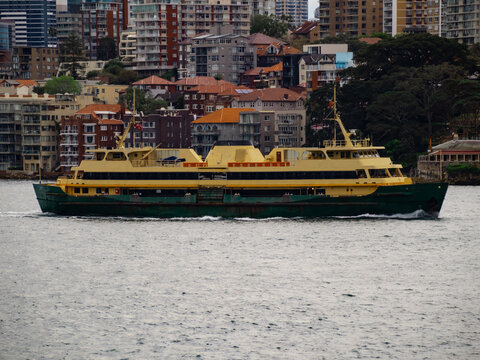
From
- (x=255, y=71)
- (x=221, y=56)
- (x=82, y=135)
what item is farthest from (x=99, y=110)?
(x=221, y=56)

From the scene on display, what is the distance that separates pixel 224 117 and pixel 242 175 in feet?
211

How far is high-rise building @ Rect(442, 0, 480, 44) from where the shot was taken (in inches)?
5984

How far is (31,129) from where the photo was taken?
14038 cm

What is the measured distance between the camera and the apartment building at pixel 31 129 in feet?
455

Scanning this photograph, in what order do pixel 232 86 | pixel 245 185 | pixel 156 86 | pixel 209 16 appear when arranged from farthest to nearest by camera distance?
pixel 209 16 < pixel 156 86 < pixel 232 86 < pixel 245 185

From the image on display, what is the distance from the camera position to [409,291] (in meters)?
44.2

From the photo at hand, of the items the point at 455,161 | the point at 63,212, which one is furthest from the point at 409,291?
the point at 455,161

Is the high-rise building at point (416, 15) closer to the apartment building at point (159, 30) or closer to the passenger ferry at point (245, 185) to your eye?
Answer: the apartment building at point (159, 30)

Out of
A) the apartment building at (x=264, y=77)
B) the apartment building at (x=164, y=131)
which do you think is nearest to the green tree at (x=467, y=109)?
the apartment building at (x=164, y=131)

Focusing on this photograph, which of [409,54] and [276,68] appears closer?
[409,54]

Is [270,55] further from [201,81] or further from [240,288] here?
[240,288]

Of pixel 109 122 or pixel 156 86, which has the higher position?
pixel 156 86

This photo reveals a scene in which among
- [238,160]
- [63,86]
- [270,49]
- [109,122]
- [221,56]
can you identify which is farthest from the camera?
[270,49]

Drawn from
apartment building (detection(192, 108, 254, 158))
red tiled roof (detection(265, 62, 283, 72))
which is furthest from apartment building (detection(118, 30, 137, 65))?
apartment building (detection(192, 108, 254, 158))
